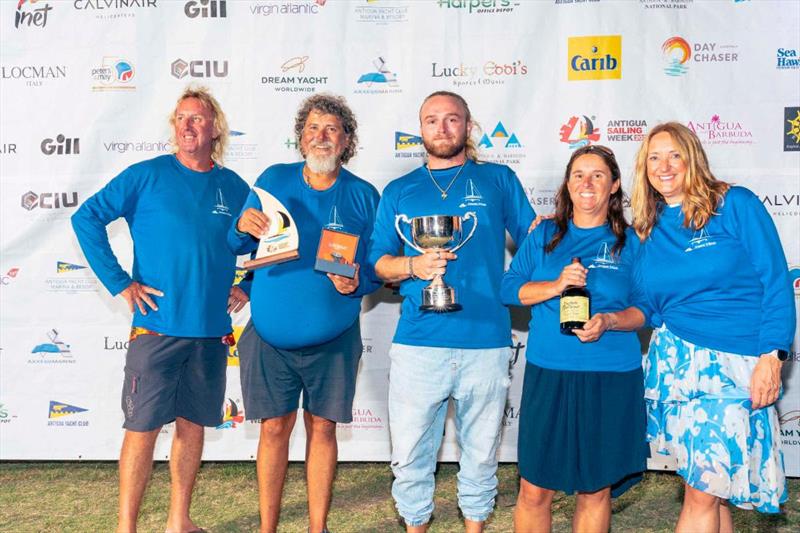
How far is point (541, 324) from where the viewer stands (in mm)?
2758

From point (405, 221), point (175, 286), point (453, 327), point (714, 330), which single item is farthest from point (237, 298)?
point (714, 330)

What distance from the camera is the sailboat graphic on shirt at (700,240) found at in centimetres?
262

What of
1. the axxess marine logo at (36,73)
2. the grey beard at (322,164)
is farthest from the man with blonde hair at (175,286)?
the axxess marine logo at (36,73)

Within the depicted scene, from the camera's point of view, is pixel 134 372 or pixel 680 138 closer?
pixel 680 138

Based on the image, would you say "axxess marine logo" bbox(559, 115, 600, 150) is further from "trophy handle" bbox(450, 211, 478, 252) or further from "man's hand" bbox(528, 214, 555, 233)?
"trophy handle" bbox(450, 211, 478, 252)

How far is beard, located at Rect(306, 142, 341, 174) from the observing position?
10.3ft

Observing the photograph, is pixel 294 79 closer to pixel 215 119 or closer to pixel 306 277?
pixel 215 119

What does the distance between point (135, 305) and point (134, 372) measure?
265mm

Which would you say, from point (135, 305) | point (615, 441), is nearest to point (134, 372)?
point (135, 305)

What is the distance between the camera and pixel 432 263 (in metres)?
2.73

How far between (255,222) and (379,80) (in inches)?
65.6

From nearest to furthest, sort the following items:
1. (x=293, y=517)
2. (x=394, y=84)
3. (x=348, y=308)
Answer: (x=348, y=308) < (x=293, y=517) < (x=394, y=84)

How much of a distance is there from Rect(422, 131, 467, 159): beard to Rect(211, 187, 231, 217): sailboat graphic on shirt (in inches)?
35.9

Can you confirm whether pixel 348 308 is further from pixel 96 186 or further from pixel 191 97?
pixel 96 186
